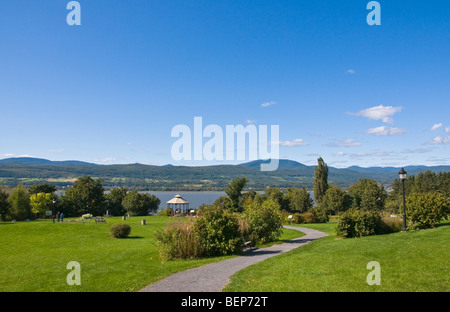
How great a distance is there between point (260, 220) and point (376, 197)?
41045 mm

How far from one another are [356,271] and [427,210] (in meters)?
→ 11.4

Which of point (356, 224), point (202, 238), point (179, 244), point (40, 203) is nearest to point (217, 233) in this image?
point (202, 238)

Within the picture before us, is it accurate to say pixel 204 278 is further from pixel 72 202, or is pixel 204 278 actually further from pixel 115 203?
pixel 115 203

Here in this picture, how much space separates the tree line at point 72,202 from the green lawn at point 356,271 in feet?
125

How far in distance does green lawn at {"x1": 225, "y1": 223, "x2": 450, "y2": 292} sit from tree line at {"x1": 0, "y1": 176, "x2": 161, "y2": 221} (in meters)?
38.0

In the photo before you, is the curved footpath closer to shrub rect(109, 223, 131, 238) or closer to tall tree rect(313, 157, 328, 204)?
shrub rect(109, 223, 131, 238)

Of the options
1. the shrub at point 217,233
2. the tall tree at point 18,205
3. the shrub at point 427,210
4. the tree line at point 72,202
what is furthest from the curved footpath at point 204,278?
the tall tree at point 18,205

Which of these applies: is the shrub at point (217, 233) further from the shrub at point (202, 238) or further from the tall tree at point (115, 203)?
the tall tree at point (115, 203)

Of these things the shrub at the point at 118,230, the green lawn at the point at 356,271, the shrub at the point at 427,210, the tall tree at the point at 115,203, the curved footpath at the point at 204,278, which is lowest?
the tall tree at the point at 115,203

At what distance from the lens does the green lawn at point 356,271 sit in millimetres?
7793

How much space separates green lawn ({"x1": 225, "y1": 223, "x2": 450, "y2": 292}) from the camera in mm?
7793
